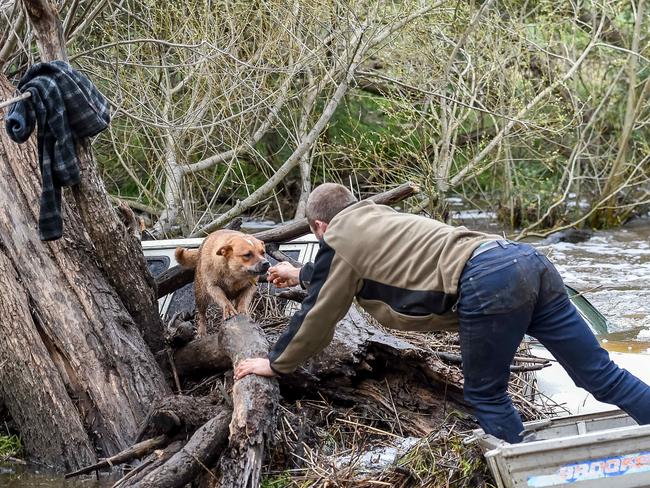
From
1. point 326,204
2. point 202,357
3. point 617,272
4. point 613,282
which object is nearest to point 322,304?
point 326,204

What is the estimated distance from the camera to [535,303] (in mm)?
5227

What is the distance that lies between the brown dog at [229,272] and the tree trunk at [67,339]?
0.78 metres

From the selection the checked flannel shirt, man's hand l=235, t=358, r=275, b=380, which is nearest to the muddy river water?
man's hand l=235, t=358, r=275, b=380

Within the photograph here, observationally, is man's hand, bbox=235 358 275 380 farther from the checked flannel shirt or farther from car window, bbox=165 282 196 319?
car window, bbox=165 282 196 319

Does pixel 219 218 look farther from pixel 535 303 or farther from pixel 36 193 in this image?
pixel 535 303

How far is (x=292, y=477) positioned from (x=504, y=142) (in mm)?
10952

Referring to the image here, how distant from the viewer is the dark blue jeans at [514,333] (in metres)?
5.11

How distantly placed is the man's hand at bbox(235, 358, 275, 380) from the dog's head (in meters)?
1.63

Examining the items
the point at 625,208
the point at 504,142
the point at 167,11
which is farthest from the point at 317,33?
the point at 625,208

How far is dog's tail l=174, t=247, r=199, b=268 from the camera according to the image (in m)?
8.16

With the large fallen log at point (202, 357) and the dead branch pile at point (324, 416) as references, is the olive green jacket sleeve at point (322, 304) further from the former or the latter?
the large fallen log at point (202, 357)

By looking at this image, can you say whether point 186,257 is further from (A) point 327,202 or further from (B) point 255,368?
(A) point 327,202

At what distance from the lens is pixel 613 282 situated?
50.5ft

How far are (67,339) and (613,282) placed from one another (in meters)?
10.6
